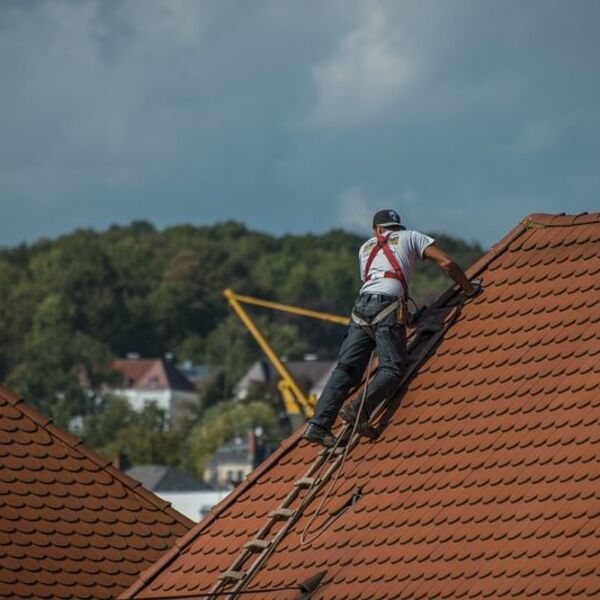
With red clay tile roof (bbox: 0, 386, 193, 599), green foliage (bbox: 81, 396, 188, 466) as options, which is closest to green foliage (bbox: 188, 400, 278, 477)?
green foliage (bbox: 81, 396, 188, 466)

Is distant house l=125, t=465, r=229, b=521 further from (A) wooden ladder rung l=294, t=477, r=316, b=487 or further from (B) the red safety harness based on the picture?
(A) wooden ladder rung l=294, t=477, r=316, b=487

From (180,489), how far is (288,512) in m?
113

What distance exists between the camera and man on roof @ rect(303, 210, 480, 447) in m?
17.7

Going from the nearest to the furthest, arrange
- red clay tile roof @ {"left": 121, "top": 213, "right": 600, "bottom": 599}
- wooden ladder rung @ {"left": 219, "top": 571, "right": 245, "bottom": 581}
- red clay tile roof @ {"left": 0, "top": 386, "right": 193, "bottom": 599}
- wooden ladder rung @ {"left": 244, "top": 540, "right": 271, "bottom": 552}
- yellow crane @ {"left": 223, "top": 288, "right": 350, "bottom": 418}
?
red clay tile roof @ {"left": 121, "top": 213, "right": 600, "bottom": 599} < wooden ladder rung @ {"left": 219, "top": 571, "right": 245, "bottom": 581} < wooden ladder rung @ {"left": 244, "top": 540, "right": 271, "bottom": 552} < red clay tile roof @ {"left": 0, "top": 386, "right": 193, "bottom": 599} < yellow crane @ {"left": 223, "top": 288, "right": 350, "bottom": 418}

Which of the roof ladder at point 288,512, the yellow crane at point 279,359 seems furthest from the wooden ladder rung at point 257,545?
the yellow crane at point 279,359

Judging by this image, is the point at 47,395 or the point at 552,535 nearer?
the point at 552,535

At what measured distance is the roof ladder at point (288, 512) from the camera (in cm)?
1708

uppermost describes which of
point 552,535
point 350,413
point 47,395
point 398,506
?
point 47,395

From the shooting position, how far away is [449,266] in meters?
17.8

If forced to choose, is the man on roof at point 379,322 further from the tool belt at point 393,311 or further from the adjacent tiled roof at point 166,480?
the adjacent tiled roof at point 166,480

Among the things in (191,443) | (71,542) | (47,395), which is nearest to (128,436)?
(191,443)

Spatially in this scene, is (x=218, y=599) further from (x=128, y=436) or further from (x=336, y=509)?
(x=128, y=436)

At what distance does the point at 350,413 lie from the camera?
1761 centimetres

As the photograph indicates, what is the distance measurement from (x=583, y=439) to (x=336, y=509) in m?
2.15
